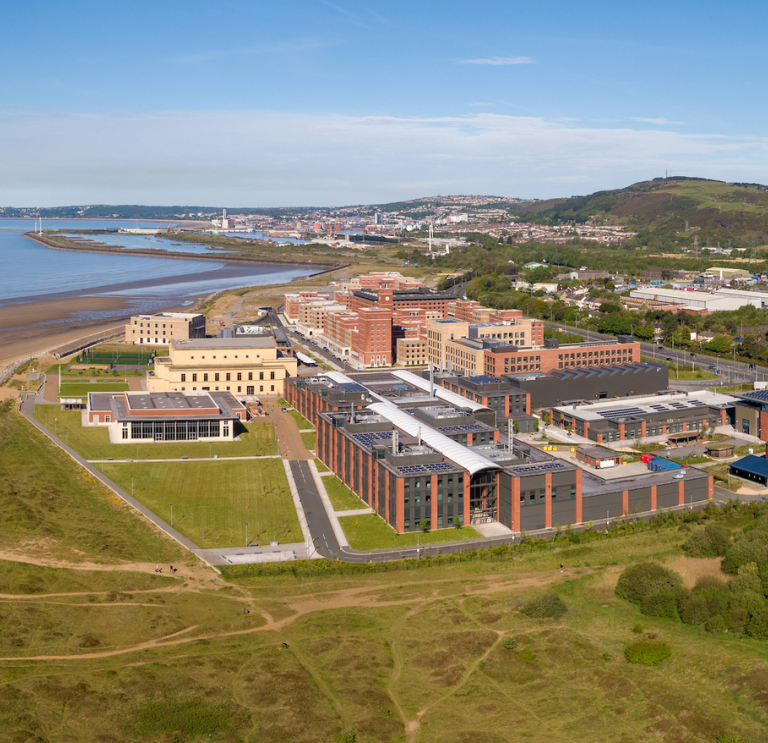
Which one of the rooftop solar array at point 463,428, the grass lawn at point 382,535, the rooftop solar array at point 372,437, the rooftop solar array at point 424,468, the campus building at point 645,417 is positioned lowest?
the grass lawn at point 382,535

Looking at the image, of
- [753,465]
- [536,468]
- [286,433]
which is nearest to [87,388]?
[286,433]

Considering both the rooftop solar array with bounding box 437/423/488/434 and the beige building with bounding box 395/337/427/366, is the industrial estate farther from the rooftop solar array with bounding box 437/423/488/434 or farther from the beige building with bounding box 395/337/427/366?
the beige building with bounding box 395/337/427/366

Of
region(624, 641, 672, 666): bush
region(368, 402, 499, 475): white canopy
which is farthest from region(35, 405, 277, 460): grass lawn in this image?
region(624, 641, 672, 666): bush

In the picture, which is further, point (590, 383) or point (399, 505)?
point (590, 383)

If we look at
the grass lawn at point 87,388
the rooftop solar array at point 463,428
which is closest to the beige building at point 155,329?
the grass lawn at point 87,388

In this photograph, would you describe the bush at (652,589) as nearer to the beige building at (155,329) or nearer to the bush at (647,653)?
the bush at (647,653)

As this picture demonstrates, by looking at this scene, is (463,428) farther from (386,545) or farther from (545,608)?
(545,608)
